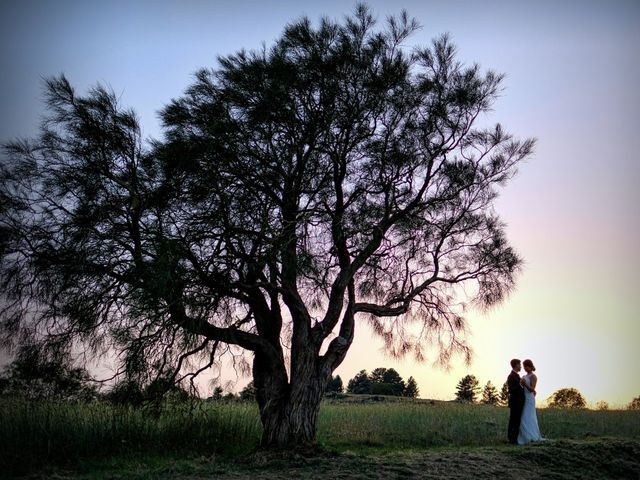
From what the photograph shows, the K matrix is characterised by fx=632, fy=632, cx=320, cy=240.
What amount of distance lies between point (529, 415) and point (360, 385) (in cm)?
2158

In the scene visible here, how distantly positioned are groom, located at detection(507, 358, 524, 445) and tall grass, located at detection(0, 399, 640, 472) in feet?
1.61

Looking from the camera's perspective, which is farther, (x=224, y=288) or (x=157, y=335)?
(x=224, y=288)

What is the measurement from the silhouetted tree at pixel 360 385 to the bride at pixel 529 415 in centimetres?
1725

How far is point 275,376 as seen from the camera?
38.7 feet

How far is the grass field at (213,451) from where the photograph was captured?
9.71 metres

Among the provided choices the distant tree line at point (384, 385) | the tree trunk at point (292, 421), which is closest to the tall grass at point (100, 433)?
the tree trunk at point (292, 421)

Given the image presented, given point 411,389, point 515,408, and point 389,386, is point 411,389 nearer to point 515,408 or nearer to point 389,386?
point 389,386

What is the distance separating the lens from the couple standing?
13562mm

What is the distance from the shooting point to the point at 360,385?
34688mm

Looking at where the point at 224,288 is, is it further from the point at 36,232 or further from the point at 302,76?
the point at 302,76

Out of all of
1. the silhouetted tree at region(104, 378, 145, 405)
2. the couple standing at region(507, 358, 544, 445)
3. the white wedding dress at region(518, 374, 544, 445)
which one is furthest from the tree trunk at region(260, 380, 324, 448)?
the white wedding dress at region(518, 374, 544, 445)

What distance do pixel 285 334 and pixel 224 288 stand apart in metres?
2.06

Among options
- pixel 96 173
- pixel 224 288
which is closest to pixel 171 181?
pixel 96 173

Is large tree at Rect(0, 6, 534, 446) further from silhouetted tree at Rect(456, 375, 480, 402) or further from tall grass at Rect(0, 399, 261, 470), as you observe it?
silhouetted tree at Rect(456, 375, 480, 402)
